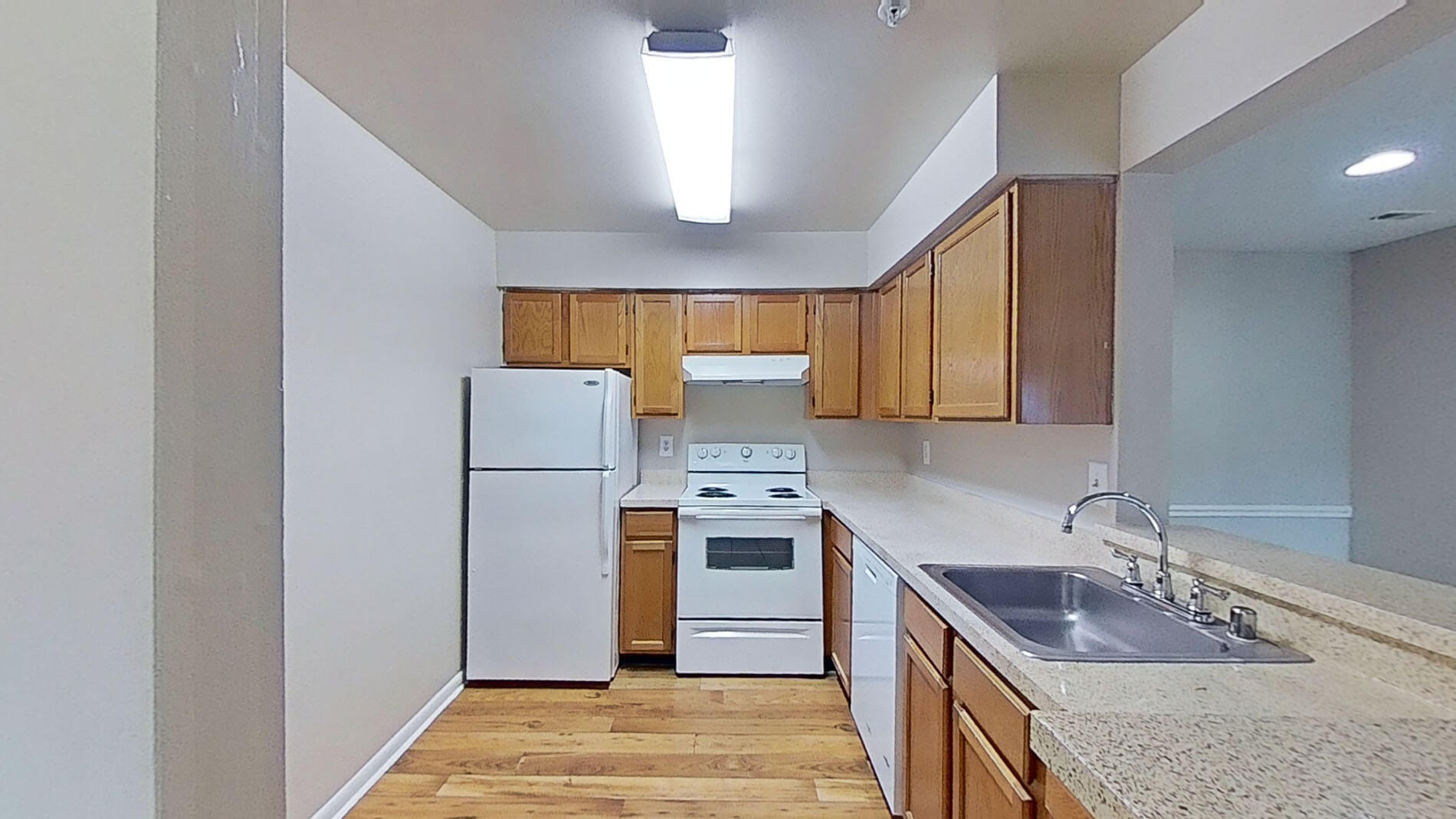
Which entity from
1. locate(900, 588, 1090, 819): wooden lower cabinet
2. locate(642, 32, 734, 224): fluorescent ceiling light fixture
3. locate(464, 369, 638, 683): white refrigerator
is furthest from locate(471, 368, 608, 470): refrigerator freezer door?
locate(900, 588, 1090, 819): wooden lower cabinet

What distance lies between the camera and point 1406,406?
11.8 feet

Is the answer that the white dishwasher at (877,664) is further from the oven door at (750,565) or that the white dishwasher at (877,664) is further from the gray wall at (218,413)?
the gray wall at (218,413)

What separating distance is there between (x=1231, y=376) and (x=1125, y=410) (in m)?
2.46

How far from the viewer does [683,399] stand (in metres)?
4.09

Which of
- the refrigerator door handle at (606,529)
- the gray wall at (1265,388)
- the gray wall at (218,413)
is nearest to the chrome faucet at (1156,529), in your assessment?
the gray wall at (218,413)

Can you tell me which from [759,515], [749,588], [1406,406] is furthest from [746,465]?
[1406,406]

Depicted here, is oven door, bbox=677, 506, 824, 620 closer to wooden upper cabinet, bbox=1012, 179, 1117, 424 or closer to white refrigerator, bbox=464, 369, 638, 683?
white refrigerator, bbox=464, 369, 638, 683

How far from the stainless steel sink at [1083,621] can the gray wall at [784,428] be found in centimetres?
215

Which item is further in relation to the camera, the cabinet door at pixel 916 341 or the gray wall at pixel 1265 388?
the gray wall at pixel 1265 388

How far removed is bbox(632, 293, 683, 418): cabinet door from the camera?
394 centimetres

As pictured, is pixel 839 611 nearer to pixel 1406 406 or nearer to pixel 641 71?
pixel 641 71

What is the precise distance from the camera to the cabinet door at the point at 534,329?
12.9 feet

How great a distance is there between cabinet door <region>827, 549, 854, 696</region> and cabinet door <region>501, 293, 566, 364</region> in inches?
75.6

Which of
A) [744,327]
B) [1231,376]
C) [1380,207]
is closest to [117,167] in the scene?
[744,327]
